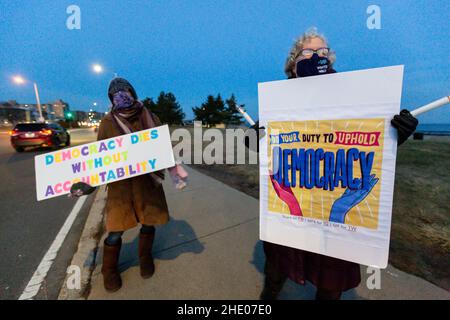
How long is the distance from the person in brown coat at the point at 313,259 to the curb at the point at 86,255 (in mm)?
1898

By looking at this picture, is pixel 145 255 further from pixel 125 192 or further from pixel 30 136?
pixel 30 136

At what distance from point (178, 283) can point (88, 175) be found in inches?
53.5

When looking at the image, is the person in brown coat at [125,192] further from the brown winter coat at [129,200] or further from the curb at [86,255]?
the curb at [86,255]

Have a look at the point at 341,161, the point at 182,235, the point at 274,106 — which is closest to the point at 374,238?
the point at 341,161

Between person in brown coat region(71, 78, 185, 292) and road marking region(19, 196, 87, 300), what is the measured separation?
0.80 meters

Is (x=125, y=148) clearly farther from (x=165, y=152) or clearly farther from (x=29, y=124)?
(x=29, y=124)

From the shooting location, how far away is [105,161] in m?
1.68

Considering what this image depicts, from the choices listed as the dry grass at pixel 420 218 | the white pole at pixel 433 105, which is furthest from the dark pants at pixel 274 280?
the dry grass at pixel 420 218

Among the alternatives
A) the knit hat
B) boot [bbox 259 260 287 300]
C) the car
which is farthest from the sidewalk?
the car

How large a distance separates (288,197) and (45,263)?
300 centimetres

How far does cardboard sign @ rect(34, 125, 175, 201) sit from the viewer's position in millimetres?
1665

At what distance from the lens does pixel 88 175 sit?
1.67 metres

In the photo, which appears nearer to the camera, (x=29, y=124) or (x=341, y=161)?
(x=341, y=161)

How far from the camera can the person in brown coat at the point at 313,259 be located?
1.41 m
